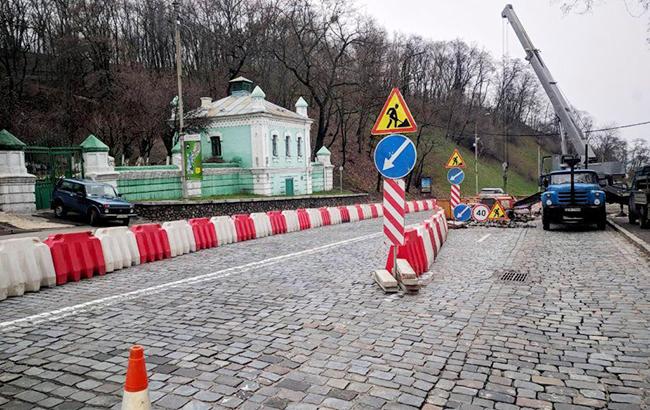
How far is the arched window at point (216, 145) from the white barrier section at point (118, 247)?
27.2m

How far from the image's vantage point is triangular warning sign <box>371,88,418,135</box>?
820 cm

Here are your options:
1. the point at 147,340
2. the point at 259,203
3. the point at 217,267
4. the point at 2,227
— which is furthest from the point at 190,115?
the point at 147,340

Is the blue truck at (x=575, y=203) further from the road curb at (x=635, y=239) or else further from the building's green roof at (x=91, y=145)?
the building's green roof at (x=91, y=145)

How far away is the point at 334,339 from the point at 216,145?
33.7 meters

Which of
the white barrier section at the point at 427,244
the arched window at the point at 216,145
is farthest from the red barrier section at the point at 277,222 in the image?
the arched window at the point at 216,145

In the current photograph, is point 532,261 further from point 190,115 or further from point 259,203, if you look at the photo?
point 190,115

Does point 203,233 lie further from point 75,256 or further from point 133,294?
point 133,294

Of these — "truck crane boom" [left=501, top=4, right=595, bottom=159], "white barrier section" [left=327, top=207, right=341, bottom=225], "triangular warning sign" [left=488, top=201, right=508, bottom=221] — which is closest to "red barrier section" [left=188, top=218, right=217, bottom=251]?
"white barrier section" [left=327, top=207, right=341, bottom=225]

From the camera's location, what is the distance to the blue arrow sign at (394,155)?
8094 mm

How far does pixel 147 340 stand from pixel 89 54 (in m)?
39.1

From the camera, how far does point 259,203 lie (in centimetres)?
2920

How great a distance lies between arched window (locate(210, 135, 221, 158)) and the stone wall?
8.49 m

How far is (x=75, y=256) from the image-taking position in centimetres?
894

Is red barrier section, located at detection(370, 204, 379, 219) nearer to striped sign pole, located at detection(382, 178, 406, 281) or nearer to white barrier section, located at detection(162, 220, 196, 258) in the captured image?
white barrier section, located at detection(162, 220, 196, 258)
